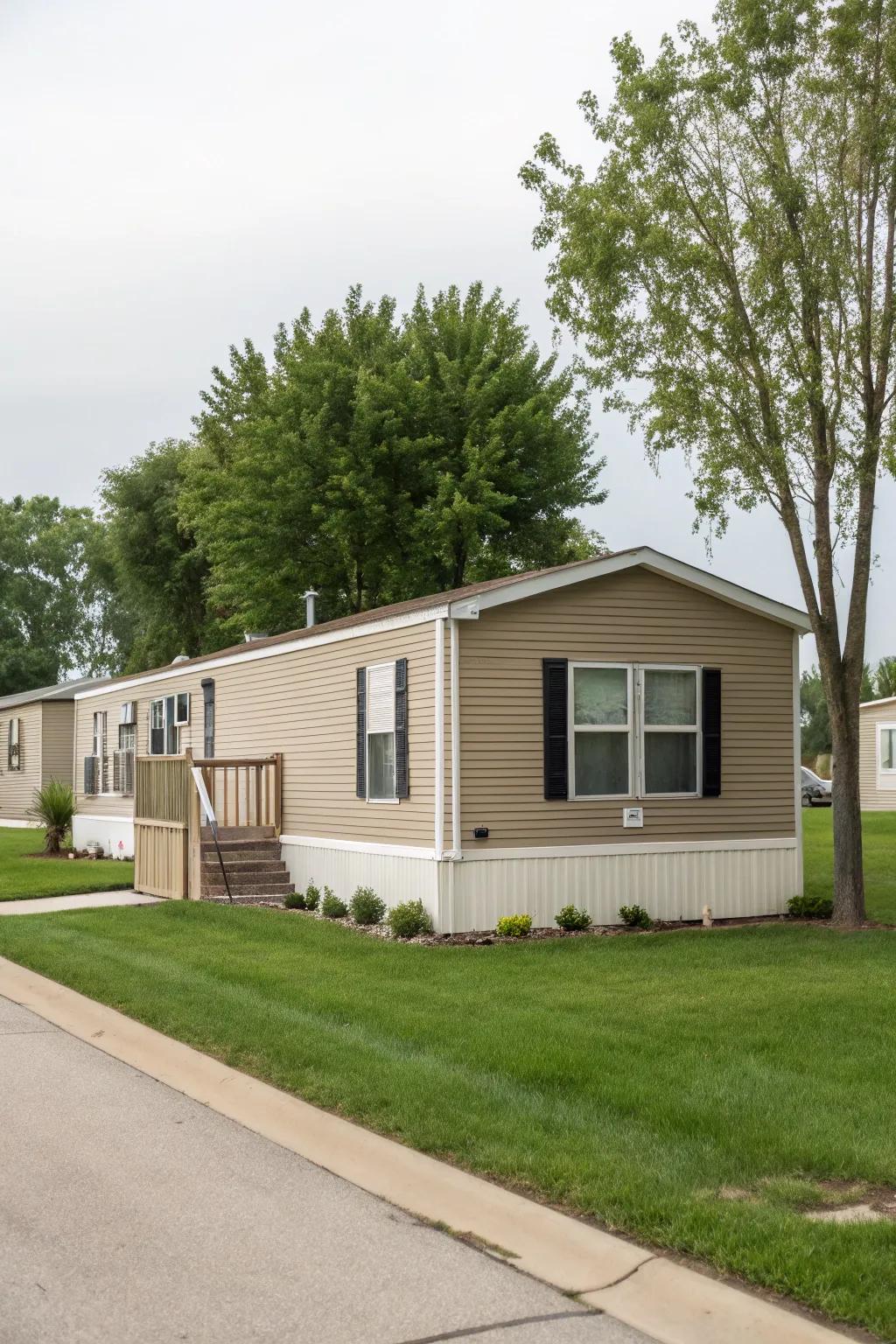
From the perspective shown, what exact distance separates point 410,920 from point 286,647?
5077 millimetres

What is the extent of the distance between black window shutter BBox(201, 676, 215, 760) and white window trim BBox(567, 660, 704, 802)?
24.5 ft

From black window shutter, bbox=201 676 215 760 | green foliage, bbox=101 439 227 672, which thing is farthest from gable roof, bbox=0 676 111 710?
black window shutter, bbox=201 676 215 760

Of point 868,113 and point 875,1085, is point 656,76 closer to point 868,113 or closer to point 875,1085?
point 868,113

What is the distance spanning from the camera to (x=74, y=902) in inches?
655

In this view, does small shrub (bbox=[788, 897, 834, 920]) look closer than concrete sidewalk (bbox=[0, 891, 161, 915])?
Yes

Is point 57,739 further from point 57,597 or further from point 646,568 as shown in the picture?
point 57,597

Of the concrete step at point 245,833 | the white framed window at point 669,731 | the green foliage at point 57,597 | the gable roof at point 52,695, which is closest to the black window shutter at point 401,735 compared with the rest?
Result: the white framed window at point 669,731

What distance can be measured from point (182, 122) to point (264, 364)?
2214 centimetres

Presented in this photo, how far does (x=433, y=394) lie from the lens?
28.8m

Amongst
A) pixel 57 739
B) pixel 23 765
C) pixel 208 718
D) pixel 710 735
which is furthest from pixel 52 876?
pixel 23 765

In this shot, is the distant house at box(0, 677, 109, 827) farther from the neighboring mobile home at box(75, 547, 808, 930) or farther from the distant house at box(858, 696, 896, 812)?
the neighboring mobile home at box(75, 547, 808, 930)

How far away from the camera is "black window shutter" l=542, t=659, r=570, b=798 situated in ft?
44.3

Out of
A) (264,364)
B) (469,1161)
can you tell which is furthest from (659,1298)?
(264,364)

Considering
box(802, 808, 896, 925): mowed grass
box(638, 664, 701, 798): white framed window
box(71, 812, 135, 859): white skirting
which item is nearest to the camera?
box(638, 664, 701, 798): white framed window
